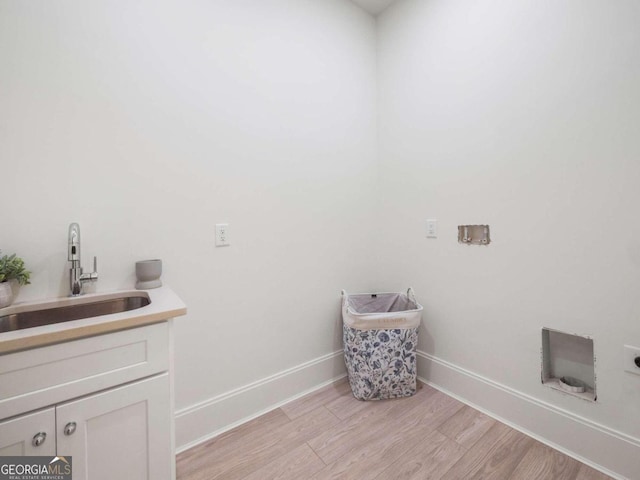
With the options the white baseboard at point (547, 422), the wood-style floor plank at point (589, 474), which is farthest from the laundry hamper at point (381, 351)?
the wood-style floor plank at point (589, 474)

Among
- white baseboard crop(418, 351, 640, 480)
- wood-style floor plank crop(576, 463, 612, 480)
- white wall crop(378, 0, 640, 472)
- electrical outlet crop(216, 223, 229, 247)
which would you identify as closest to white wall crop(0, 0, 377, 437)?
electrical outlet crop(216, 223, 229, 247)

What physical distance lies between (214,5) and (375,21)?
4.31 ft

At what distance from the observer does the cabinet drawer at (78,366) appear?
77cm

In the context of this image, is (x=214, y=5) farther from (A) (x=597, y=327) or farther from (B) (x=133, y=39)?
(A) (x=597, y=327)

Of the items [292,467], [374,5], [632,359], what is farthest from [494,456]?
[374,5]

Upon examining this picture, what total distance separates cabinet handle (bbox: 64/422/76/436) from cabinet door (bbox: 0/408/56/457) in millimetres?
27

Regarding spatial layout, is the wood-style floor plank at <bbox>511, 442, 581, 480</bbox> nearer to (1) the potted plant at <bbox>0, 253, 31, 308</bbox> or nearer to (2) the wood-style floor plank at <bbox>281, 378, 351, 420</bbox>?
(2) the wood-style floor plank at <bbox>281, 378, 351, 420</bbox>

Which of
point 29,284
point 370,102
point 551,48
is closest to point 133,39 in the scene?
point 29,284

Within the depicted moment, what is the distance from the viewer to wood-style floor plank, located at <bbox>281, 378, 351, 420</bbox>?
170cm

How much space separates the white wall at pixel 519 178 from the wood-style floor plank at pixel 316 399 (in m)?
0.66

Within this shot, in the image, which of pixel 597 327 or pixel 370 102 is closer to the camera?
pixel 597 327

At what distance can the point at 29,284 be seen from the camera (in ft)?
3.64

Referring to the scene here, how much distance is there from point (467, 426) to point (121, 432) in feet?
5.31

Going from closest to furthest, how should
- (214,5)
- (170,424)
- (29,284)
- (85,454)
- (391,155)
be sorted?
(85,454), (170,424), (29,284), (214,5), (391,155)
